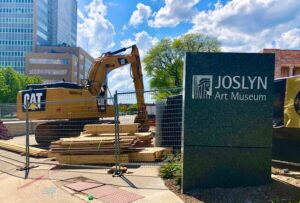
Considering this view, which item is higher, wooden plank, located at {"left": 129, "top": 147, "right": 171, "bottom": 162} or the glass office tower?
the glass office tower

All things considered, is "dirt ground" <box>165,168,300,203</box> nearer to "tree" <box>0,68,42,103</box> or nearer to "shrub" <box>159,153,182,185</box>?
"shrub" <box>159,153,182,185</box>

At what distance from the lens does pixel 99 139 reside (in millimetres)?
9172

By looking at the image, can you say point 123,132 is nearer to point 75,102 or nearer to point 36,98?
point 75,102

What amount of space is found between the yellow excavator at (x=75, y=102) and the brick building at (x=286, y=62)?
1212 centimetres

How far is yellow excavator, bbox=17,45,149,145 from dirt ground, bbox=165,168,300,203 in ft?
22.7

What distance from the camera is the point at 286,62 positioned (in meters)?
23.8

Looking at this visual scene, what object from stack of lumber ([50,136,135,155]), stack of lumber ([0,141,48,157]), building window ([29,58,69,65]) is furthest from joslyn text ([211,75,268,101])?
building window ([29,58,69,65])

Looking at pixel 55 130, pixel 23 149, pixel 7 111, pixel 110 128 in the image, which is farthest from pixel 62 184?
pixel 7 111

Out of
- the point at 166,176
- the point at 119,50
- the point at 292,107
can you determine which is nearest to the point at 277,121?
the point at 292,107

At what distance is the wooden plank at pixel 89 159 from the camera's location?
861 cm

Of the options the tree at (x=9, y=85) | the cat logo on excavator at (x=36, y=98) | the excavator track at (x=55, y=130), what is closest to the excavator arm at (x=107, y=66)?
the excavator track at (x=55, y=130)

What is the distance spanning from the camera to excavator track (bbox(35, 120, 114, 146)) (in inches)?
588

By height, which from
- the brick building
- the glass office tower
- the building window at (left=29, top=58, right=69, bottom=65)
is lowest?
the brick building

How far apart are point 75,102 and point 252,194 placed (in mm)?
10739
